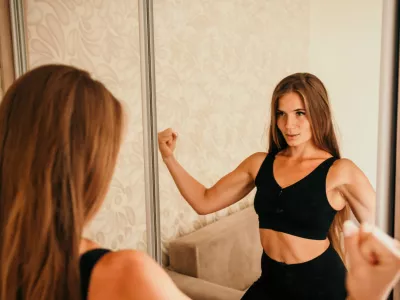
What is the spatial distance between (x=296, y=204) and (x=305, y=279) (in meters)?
0.13

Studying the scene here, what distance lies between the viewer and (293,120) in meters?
0.66

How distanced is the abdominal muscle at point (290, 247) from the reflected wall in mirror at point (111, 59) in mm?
413

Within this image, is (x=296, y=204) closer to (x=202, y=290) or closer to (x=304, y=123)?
(x=304, y=123)

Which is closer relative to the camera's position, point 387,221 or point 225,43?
point 387,221

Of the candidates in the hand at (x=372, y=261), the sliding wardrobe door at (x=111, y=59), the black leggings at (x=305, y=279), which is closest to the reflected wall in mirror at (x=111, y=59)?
the sliding wardrobe door at (x=111, y=59)

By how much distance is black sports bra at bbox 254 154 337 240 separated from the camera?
615mm

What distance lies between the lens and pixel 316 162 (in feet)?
2.07

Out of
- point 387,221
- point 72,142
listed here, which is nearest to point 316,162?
point 387,221

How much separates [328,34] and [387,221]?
32 centimetres

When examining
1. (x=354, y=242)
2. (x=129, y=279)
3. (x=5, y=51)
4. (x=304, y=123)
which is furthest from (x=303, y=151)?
(x=5, y=51)

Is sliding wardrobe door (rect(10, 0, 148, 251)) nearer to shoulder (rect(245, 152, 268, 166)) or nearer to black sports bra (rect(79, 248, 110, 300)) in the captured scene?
shoulder (rect(245, 152, 268, 166))

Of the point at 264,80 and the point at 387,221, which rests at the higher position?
the point at 264,80

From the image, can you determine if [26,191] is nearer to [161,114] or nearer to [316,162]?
[316,162]

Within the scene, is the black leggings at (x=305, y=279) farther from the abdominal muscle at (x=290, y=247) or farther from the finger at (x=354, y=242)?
the finger at (x=354, y=242)
